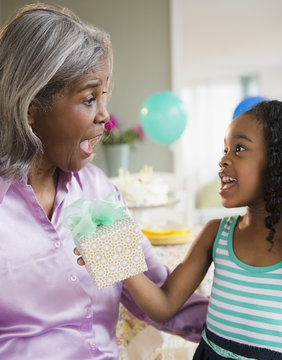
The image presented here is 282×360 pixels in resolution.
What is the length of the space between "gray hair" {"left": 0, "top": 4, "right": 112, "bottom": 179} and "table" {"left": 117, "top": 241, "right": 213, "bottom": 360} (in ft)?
2.15

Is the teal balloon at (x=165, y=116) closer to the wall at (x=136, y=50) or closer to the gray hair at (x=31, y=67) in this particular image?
the wall at (x=136, y=50)

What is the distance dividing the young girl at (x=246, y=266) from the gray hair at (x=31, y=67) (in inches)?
14.6

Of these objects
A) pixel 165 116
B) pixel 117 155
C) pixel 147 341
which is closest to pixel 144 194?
pixel 165 116

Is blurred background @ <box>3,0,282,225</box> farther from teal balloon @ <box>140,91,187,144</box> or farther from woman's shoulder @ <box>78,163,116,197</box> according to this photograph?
woman's shoulder @ <box>78,163,116,197</box>

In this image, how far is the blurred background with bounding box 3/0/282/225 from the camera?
4918 mm

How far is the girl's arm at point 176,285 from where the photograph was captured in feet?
3.37

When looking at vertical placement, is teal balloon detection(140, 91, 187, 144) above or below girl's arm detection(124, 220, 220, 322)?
below

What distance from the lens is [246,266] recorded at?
101cm

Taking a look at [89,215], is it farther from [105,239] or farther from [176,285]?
[176,285]

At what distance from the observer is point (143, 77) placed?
5.01 metres

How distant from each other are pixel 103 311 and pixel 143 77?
4.19 meters

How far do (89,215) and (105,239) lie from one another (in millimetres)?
57

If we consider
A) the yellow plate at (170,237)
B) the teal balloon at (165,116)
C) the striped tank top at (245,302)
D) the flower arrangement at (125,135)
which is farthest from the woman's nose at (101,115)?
the flower arrangement at (125,135)

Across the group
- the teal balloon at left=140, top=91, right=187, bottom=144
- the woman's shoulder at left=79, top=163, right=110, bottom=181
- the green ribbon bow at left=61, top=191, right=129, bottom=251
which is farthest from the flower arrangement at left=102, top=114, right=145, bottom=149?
the green ribbon bow at left=61, top=191, right=129, bottom=251
